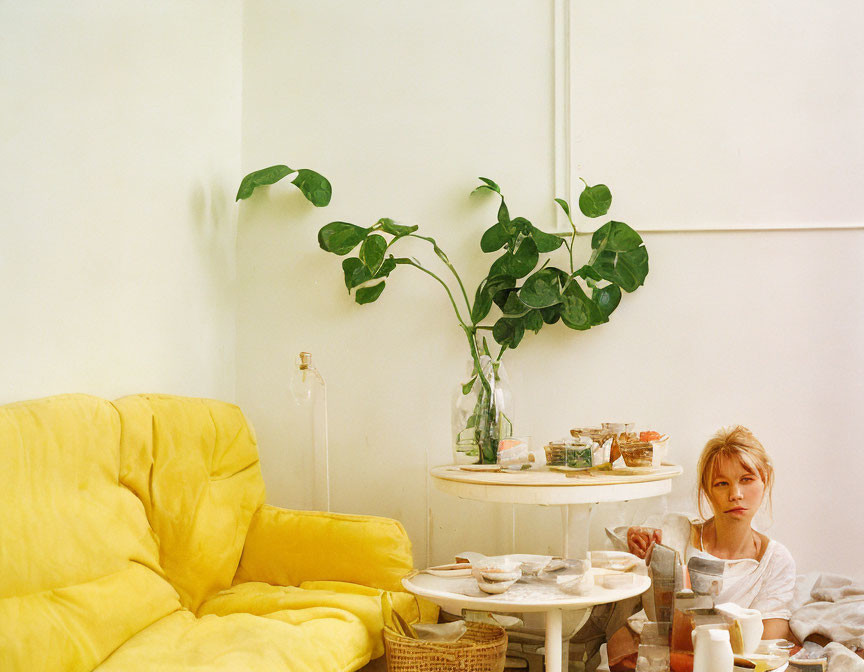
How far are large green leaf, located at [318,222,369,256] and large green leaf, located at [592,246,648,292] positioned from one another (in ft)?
2.77

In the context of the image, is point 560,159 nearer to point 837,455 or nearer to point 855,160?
point 855,160

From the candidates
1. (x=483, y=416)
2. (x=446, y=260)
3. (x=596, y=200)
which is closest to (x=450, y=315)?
(x=446, y=260)

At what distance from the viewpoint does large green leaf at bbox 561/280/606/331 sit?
9.22 ft

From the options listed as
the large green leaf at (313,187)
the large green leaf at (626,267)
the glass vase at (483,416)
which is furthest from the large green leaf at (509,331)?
the large green leaf at (313,187)

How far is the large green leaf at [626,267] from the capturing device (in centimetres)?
281

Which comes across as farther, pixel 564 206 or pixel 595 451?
pixel 564 206

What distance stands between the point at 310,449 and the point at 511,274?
1.02 metres

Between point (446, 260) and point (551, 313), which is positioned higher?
point (446, 260)

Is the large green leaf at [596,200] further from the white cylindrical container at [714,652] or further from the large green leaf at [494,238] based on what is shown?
the white cylindrical container at [714,652]

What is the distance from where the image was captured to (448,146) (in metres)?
3.11

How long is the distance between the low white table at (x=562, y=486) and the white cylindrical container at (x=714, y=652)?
0.40 metres

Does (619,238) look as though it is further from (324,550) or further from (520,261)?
(324,550)

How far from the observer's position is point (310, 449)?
10.3 feet

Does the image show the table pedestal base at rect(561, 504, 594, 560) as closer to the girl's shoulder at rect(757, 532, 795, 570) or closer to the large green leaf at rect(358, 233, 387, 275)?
the girl's shoulder at rect(757, 532, 795, 570)
